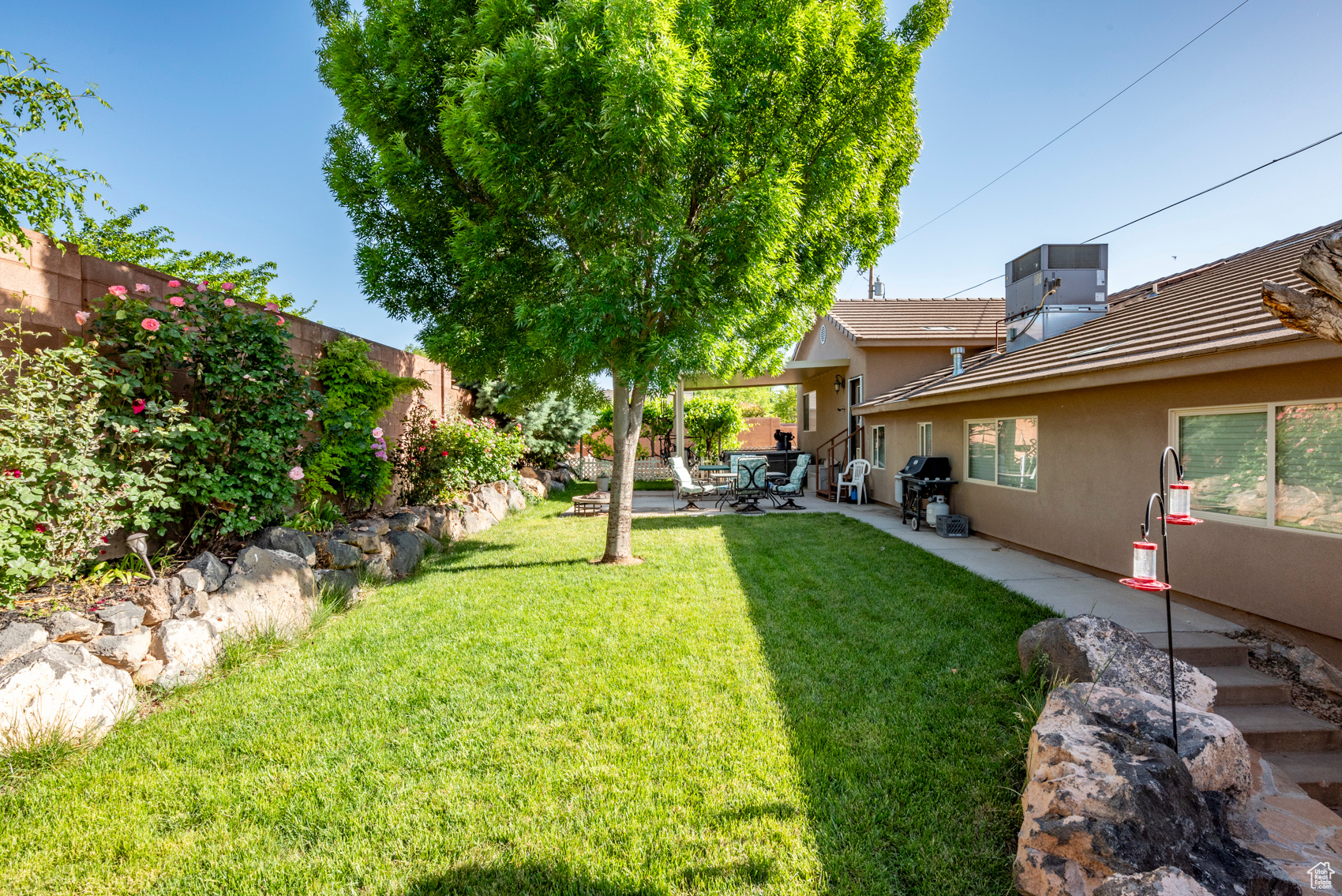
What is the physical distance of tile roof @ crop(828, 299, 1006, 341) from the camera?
1291 cm

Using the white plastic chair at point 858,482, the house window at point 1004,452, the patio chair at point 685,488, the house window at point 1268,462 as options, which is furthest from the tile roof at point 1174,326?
the patio chair at point 685,488

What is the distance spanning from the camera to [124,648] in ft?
11.9

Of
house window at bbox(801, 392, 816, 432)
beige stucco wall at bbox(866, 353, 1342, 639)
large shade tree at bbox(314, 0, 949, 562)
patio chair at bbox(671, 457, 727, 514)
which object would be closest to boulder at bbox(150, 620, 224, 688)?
large shade tree at bbox(314, 0, 949, 562)

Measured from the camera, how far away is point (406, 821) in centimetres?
263

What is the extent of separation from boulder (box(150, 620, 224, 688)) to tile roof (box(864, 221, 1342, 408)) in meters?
7.52

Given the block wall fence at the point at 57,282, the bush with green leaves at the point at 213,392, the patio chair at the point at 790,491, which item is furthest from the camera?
the patio chair at the point at 790,491

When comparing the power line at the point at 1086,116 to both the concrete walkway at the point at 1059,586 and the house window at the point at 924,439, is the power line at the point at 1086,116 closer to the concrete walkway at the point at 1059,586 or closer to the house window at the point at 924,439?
the house window at the point at 924,439

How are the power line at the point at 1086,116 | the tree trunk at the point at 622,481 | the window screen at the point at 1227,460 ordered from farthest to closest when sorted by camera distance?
the power line at the point at 1086,116
the tree trunk at the point at 622,481
the window screen at the point at 1227,460

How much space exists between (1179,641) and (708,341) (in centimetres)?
448

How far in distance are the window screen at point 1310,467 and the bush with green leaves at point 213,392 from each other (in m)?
8.06

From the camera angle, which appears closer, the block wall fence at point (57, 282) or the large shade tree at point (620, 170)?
the block wall fence at point (57, 282)

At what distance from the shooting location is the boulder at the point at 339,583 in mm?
5656

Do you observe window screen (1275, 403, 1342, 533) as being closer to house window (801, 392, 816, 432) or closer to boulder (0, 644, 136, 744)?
boulder (0, 644, 136, 744)

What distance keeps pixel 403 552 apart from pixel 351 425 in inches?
62.6
